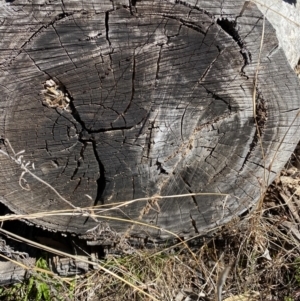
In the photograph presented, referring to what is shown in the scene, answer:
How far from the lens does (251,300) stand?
2711 millimetres

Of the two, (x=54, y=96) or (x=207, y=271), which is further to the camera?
(x=207, y=271)

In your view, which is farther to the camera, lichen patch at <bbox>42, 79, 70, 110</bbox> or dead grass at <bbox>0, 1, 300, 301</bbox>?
dead grass at <bbox>0, 1, 300, 301</bbox>

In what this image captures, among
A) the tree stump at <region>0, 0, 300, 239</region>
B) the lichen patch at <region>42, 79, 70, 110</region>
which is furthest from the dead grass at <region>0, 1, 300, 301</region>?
the lichen patch at <region>42, 79, 70, 110</region>

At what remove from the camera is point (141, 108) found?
2186 millimetres

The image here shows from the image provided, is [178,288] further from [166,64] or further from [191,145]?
[166,64]

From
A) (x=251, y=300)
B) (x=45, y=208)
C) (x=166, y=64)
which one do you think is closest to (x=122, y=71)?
(x=166, y=64)

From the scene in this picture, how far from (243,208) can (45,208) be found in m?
0.92

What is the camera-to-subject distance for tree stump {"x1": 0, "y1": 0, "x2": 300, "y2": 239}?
6.63ft

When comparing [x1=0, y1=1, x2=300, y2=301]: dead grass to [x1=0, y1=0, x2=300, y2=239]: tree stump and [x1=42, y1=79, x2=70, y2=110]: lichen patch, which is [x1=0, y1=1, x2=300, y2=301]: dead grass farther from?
[x1=42, y1=79, x2=70, y2=110]: lichen patch

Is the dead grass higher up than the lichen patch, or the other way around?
the lichen patch

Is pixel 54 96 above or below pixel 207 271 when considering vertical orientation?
above

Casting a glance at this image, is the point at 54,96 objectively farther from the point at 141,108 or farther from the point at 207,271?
the point at 207,271

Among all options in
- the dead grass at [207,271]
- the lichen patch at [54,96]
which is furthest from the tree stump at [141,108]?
the dead grass at [207,271]

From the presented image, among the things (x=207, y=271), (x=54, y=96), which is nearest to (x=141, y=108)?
(x=54, y=96)
